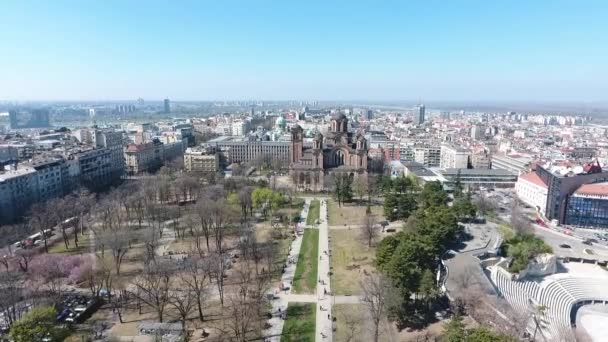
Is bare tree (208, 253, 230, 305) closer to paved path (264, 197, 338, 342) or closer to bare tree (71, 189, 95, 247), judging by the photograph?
paved path (264, 197, 338, 342)

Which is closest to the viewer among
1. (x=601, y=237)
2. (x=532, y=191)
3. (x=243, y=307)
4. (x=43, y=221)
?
(x=243, y=307)

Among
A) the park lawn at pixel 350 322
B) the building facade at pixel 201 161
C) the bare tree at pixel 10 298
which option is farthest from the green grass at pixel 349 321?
the building facade at pixel 201 161

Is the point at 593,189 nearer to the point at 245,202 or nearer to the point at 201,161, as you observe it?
the point at 245,202

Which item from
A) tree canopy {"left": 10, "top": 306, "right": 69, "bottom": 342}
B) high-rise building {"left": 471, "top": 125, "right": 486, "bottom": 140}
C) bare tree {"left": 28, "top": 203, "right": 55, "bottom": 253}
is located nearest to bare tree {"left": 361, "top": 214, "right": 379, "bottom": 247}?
tree canopy {"left": 10, "top": 306, "right": 69, "bottom": 342}

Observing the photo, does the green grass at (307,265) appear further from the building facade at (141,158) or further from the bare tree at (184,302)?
the building facade at (141,158)

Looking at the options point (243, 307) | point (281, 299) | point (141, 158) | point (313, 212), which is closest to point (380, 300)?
point (281, 299)
